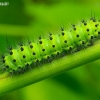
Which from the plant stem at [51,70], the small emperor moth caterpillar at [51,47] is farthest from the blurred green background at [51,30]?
the plant stem at [51,70]

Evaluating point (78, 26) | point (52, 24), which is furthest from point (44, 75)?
point (52, 24)

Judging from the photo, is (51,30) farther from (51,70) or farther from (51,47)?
(51,70)

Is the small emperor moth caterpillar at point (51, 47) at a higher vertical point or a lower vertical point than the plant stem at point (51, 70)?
higher

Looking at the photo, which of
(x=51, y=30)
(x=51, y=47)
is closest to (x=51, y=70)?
(x=51, y=47)

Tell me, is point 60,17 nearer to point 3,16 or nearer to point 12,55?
point 3,16

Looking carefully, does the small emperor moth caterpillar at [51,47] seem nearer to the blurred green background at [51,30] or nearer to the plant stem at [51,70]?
the blurred green background at [51,30]

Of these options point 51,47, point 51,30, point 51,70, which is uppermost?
point 51,30

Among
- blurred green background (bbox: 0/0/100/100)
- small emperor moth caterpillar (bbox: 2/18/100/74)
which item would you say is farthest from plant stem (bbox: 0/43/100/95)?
blurred green background (bbox: 0/0/100/100)
